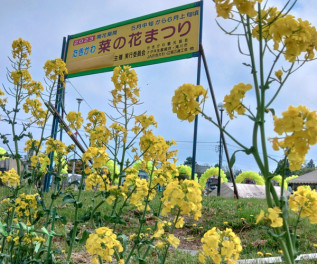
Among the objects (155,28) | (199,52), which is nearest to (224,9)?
(199,52)

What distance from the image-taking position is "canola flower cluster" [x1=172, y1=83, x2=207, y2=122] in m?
1.10

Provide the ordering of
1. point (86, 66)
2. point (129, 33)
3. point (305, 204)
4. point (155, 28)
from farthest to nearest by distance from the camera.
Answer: point (86, 66), point (129, 33), point (155, 28), point (305, 204)

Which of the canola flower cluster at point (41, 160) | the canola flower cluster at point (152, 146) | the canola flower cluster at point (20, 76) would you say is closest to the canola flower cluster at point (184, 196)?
the canola flower cluster at point (152, 146)

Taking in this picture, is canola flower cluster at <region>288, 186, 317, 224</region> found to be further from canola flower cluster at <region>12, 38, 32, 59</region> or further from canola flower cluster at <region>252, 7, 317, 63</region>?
canola flower cluster at <region>12, 38, 32, 59</region>

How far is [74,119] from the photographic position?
3.09 metres

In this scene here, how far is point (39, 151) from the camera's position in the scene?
3020mm

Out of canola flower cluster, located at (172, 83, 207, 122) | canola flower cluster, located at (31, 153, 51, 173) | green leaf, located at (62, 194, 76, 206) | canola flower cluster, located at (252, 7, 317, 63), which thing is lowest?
green leaf, located at (62, 194, 76, 206)

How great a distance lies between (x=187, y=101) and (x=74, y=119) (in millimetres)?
2188

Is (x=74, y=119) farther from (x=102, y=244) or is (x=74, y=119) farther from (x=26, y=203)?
(x=102, y=244)

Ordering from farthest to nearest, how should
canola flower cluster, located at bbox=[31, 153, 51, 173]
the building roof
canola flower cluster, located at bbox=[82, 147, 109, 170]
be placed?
1. the building roof
2. canola flower cluster, located at bbox=[31, 153, 51, 173]
3. canola flower cluster, located at bbox=[82, 147, 109, 170]

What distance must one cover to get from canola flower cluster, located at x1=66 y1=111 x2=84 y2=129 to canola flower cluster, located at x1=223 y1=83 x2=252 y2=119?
2.23m

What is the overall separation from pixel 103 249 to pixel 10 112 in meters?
2.38

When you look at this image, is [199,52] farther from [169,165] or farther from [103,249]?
[103,249]

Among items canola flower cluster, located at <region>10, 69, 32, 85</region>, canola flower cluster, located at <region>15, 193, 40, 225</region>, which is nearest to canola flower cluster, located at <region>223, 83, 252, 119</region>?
canola flower cluster, located at <region>15, 193, 40, 225</region>
